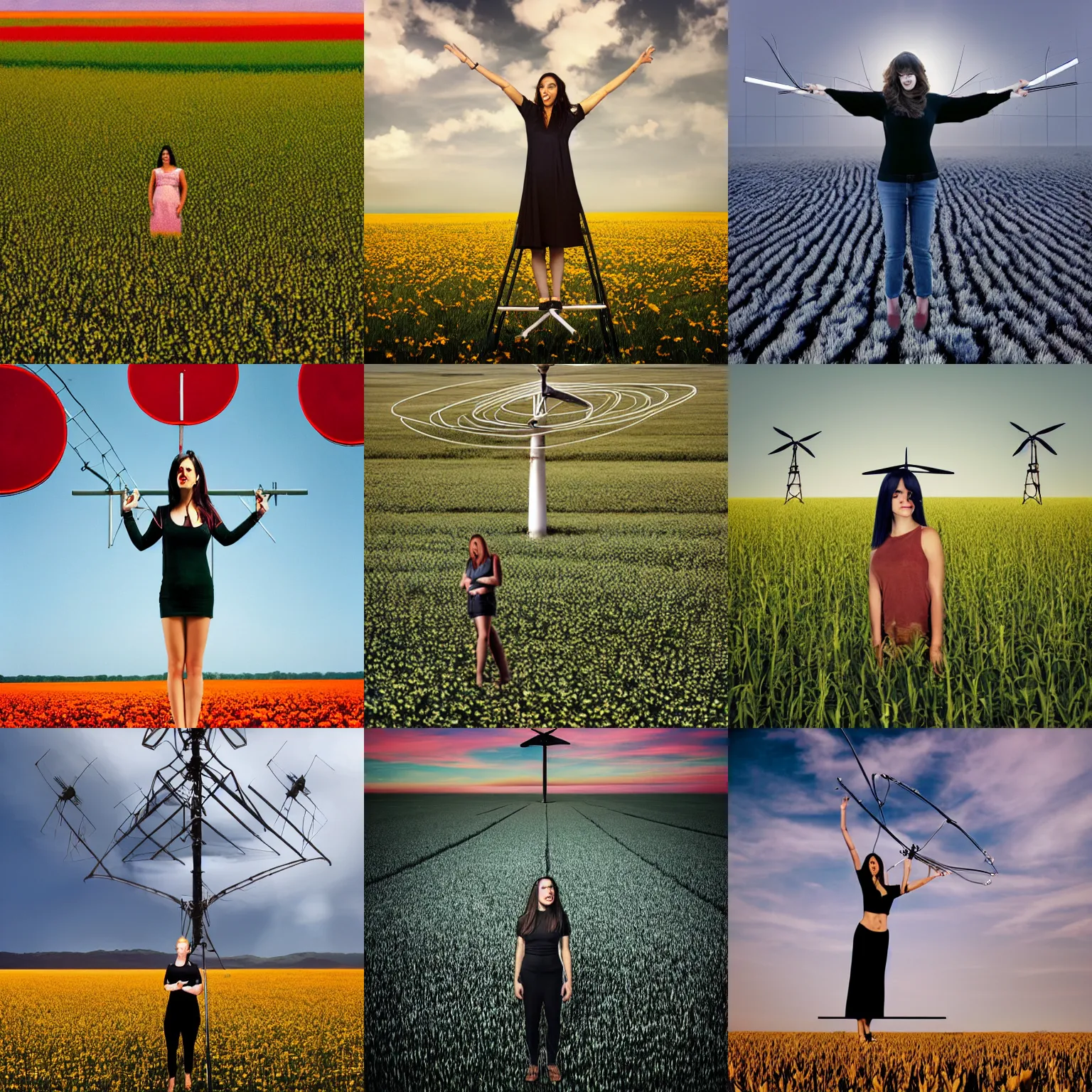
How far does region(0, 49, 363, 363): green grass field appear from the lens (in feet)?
18.3

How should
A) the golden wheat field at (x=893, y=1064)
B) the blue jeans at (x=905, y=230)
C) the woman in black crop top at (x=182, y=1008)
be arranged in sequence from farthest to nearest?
the blue jeans at (x=905, y=230)
the golden wheat field at (x=893, y=1064)
the woman in black crop top at (x=182, y=1008)

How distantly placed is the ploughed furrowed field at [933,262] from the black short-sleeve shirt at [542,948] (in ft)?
9.98

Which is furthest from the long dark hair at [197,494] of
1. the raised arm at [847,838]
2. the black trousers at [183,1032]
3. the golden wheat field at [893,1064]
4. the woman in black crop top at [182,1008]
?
the golden wheat field at [893,1064]

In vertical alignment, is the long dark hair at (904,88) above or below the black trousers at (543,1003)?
above

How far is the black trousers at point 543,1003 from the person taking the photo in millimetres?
5293

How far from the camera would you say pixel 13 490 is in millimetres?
5535

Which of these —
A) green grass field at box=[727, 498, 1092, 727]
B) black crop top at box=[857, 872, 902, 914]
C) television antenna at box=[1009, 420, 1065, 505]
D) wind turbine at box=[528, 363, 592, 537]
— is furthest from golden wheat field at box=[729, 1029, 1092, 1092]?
television antenna at box=[1009, 420, 1065, 505]

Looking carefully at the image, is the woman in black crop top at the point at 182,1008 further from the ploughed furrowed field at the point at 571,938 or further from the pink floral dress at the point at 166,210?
the pink floral dress at the point at 166,210

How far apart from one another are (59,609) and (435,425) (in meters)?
2.15

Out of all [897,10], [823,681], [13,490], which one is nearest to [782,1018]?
[823,681]

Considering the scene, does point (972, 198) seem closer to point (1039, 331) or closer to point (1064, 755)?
point (1039, 331)

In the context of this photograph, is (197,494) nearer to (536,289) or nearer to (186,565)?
(186,565)

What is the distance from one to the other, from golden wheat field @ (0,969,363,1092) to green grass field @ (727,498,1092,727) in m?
2.55

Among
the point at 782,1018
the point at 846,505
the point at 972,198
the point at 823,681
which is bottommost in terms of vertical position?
the point at 782,1018
